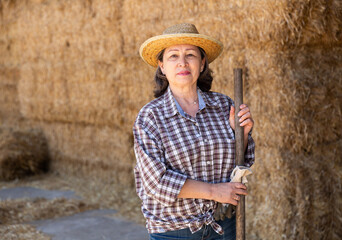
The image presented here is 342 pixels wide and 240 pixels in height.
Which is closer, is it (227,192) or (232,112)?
(227,192)

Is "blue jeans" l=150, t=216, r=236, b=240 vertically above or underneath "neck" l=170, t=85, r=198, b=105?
underneath

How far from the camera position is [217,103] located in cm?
227

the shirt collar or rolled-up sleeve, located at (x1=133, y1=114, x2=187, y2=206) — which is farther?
the shirt collar

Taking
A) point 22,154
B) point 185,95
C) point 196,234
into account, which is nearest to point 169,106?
point 185,95

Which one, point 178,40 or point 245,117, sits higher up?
point 178,40

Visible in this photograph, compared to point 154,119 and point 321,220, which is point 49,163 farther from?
point 154,119

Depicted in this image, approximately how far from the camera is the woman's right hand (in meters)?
2.03

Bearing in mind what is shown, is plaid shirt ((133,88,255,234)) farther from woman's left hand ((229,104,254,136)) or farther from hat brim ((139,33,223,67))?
hat brim ((139,33,223,67))

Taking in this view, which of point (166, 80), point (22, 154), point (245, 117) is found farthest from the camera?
point (22, 154)

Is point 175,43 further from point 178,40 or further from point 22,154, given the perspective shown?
point 22,154

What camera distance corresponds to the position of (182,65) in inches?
86.0

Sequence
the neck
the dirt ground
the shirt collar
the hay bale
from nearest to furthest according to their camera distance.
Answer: the shirt collar < the neck < the dirt ground < the hay bale

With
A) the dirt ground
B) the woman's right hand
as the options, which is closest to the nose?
the woman's right hand

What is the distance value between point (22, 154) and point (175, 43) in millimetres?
5222
